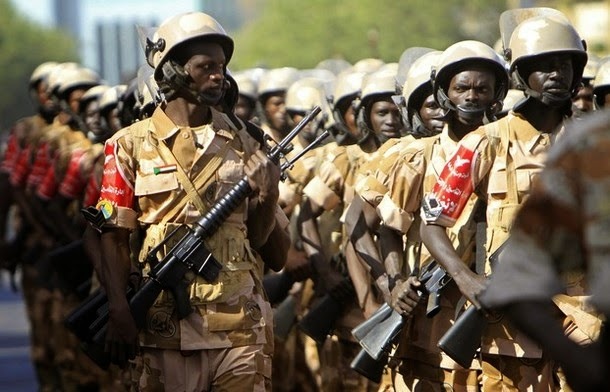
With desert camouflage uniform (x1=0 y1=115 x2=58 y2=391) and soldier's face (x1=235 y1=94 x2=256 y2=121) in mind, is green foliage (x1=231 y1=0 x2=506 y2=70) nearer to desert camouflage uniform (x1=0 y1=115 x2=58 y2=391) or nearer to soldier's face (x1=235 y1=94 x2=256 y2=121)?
desert camouflage uniform (x1=0 y1=115 x2=58 y2=391)

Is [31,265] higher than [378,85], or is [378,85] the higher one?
[378,85]

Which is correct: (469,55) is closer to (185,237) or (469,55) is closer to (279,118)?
(185,237)

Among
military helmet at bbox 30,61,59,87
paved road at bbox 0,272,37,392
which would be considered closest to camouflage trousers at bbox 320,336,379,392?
paved road at bbox 0,272,37,392

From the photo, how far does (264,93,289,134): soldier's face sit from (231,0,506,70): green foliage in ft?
105

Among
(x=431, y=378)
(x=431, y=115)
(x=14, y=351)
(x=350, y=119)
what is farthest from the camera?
(x=14, y=351)

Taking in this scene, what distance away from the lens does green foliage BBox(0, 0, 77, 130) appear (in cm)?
9500

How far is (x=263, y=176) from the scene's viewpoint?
920 centimetres

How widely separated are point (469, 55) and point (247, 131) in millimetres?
1233

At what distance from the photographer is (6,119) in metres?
93.9

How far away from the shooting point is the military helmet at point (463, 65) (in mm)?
10148

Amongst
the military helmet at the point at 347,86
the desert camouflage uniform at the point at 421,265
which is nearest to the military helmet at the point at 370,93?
the military helmet at the point at 347,86

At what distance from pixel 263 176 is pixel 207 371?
36.7 inches

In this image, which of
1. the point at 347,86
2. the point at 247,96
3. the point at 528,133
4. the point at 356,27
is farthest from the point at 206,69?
the point at 356,27

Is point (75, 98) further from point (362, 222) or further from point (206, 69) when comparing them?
point (206, 69)
